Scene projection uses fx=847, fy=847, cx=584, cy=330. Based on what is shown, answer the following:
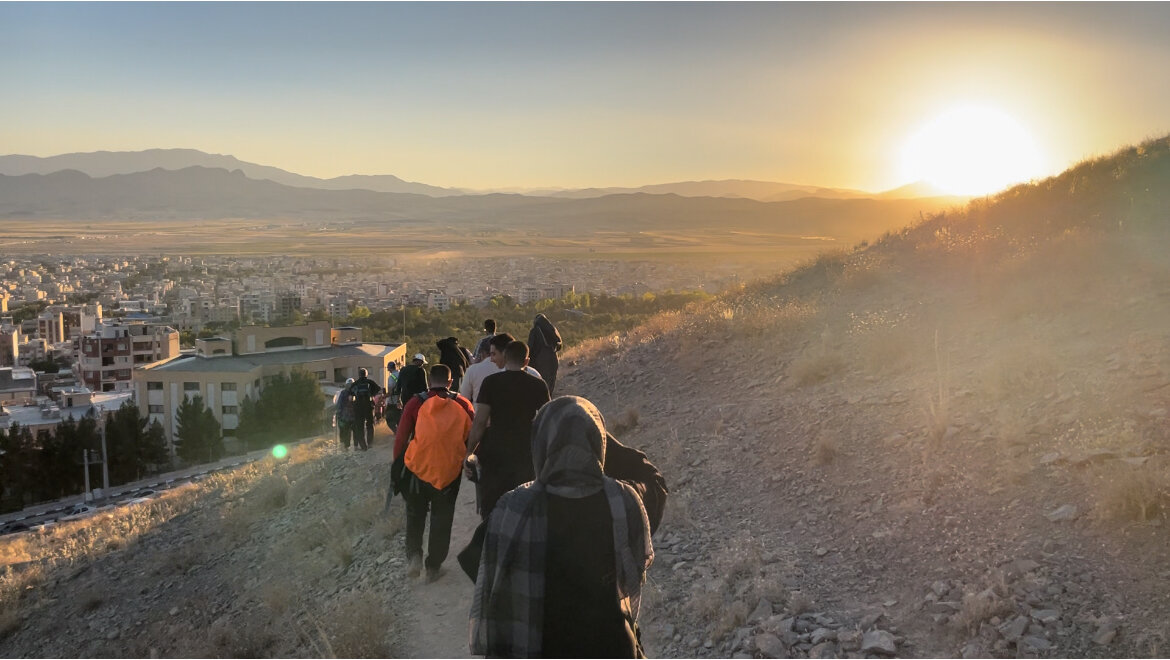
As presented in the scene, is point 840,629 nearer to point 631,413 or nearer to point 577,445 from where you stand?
point 577,445

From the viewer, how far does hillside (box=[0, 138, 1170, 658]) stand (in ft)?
16.4

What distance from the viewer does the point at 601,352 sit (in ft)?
48.1

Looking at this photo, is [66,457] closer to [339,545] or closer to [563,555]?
[339,545]

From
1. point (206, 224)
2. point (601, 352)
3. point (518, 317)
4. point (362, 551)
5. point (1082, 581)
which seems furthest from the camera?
point (206, 224)

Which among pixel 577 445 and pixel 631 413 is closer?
pixel 577 445

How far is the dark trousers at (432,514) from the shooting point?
595cm

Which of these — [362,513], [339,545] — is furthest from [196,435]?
[339,545]

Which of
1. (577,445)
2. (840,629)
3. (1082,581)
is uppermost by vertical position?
(577,445)

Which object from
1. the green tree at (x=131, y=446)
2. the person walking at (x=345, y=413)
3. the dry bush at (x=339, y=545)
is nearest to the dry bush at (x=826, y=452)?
the dry bush at (x=339, y=545)

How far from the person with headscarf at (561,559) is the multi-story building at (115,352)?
218 feet

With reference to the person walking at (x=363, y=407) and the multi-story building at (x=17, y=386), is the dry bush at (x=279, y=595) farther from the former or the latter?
the multi-story building at (x=17, y=386)

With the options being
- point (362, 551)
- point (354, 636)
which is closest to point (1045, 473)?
point (354, 636)

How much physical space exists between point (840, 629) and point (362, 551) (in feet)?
16.4

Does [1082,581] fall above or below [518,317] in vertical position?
above
